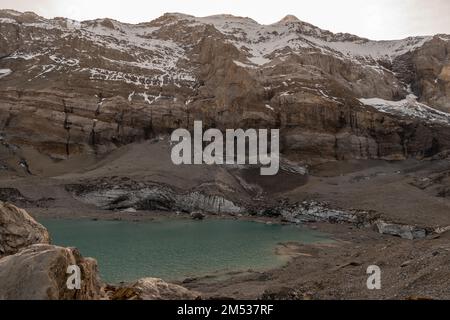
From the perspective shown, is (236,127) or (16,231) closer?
(16,231)

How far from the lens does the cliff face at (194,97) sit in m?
115

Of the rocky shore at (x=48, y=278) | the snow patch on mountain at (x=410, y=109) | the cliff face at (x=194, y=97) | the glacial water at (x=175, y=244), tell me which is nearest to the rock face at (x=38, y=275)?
the rocky shore at (x=48, y=278)

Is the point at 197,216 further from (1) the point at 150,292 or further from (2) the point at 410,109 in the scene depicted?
(2) the point at 410,109

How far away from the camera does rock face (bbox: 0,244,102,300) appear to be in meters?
11.0

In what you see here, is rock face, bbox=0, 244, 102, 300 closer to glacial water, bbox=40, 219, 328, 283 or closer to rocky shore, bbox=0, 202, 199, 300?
rocky shore, bbox=0, 202, 199, 300

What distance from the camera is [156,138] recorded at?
117m

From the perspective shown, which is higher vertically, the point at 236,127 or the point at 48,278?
the point at 236,127

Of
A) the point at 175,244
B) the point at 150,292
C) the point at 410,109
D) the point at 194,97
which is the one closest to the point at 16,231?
the point at 150,292

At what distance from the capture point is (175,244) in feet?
154

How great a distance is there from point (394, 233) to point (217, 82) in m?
83.4

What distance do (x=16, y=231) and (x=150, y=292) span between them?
251 inches

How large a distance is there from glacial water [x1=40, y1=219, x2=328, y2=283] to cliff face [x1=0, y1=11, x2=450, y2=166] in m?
52.5

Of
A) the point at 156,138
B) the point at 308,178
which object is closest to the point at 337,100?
the point at 308,178
